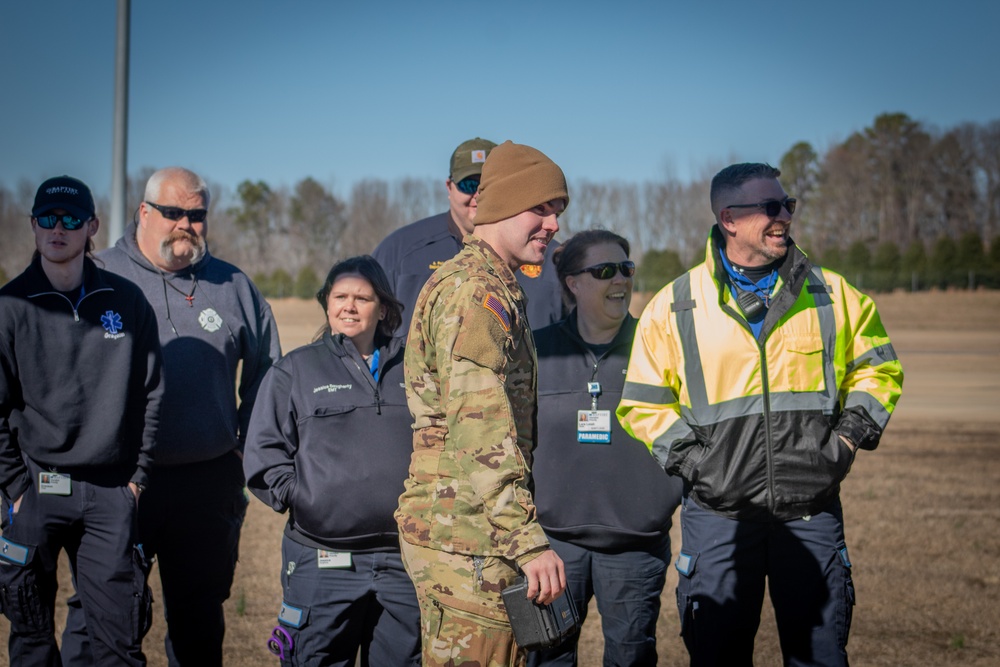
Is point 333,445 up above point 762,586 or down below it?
above

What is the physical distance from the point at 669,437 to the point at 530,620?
1269 millimetres

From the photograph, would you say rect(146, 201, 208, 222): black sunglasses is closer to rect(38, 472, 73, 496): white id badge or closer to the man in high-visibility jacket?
rect(38, 472, 73, 496): white id badge

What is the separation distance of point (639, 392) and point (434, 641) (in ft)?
4.55

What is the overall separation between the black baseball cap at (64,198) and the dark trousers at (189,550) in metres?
1.23

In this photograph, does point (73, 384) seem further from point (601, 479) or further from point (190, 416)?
point (601, 479)

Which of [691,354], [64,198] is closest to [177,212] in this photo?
[64,198]

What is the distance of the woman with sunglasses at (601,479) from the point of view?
12.9 feet

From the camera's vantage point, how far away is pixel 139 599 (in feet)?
12.9

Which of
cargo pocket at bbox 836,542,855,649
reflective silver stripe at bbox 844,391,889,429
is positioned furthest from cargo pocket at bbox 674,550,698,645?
reflective silver stripe at bbox 844,391,889,429

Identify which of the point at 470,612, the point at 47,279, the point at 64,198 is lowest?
the point at 470,612

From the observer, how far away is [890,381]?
3.69 metres

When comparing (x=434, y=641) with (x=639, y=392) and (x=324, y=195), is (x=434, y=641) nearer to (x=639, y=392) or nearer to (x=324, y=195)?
(x=639, y=392)

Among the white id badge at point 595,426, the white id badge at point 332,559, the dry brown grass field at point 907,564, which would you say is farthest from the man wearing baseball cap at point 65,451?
the white id badge at point 595,426

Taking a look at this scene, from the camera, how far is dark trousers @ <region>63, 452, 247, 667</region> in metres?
4.43
